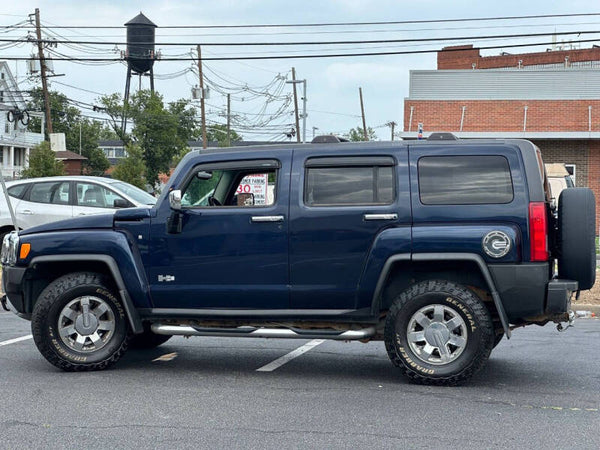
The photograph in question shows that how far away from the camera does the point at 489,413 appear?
20.2 ft

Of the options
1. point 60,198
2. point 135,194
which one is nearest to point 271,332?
point 135,194

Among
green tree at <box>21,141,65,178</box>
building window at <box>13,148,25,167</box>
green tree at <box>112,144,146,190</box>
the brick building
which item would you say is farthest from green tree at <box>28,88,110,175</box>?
the brick building

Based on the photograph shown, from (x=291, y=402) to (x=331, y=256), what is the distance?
1.33 m

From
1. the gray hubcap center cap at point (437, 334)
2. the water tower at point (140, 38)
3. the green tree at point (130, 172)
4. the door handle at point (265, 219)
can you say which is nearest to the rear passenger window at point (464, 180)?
the gray hubcap center cap at point (437, 334)

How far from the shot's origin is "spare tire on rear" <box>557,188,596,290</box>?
6965 mm

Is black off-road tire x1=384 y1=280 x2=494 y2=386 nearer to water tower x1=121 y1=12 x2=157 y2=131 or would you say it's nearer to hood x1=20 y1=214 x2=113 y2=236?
hood x1=20 y1=214 x2=113 y2=236

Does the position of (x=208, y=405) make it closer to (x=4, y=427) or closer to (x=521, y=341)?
(x=4, y=427)

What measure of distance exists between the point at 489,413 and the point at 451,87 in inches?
1167

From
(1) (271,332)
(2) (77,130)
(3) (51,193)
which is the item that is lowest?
(1) (271,332)

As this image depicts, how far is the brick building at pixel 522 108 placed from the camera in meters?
31.7

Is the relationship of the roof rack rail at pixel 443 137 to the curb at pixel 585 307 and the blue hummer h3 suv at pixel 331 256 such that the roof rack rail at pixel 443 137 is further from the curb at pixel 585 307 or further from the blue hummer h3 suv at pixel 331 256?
the curb at pixel 585 307

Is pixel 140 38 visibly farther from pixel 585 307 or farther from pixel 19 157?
pixel 585 307

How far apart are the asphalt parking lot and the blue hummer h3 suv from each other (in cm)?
41

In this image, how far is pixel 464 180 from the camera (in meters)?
7.13
